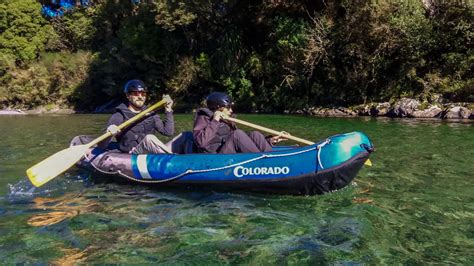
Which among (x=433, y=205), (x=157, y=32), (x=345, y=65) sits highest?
(x=157, y=32)

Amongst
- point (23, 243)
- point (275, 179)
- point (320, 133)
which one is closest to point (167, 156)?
point (275, 179)

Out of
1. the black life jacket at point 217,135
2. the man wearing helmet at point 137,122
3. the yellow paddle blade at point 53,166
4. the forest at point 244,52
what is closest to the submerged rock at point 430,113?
the forest at point 244,52

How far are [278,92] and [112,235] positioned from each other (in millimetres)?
19673

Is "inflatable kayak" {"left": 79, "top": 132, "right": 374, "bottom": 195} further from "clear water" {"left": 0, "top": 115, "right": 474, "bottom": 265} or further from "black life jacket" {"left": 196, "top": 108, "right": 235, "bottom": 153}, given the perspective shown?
"black life jacket" {"left": 196, "top": 108, "right": 235, "bottom": 153}

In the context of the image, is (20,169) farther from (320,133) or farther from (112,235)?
(320,133)

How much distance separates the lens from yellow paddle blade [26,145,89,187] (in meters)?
6.27

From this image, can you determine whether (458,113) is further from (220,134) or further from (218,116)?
(218,116)

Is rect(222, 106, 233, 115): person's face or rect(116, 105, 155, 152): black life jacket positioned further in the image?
rect(116, 105, 155, 152): black life jacket

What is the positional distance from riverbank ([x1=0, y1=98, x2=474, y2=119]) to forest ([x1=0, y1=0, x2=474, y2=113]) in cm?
66

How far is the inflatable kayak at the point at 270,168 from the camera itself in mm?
5457

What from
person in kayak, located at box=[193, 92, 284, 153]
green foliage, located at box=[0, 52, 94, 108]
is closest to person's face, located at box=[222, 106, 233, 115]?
person in kayak, located at box=[193, 92, 284, 153]

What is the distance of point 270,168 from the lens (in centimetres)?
565

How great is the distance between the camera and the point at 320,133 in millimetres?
12867

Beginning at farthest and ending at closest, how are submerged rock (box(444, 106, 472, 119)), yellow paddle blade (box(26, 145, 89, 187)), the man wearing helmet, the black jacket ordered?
submerged rock (box(444, 106, 472, 119)) → the black jacket → the man wearing helmet → yellow paddle blade (box(26, 145, 89, 187))
